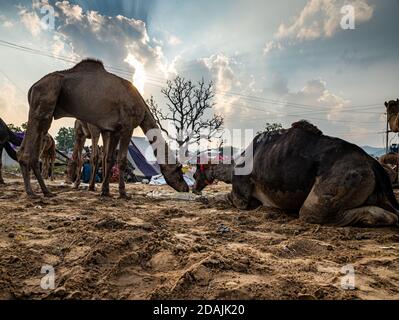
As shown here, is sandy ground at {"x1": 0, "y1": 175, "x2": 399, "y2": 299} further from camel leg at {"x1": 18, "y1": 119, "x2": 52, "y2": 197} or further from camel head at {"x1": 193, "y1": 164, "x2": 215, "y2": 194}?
camel head at {"x1": 193, "y1": 164, "x2": 215, "y2": 194}

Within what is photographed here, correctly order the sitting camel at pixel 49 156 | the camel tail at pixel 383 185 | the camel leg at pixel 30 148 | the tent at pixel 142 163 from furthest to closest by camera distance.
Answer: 1. the tent at pixel 142 163
2. the sitting camel at pixel 49 156
3. the camel leg at pixel 30 148
4. the camel tail at pixel 383 185

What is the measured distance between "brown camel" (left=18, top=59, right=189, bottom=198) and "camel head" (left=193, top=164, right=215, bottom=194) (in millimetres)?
345

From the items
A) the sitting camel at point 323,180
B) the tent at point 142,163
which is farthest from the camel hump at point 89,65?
the tent at point 142,163

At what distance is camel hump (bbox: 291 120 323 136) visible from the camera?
14.0ft

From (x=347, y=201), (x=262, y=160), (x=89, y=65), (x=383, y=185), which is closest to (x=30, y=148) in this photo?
(x=89, y=65)

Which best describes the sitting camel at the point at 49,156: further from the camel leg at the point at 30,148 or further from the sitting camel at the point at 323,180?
the sitting camel at the point at 323,180

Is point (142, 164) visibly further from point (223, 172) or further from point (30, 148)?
point (30, 148)

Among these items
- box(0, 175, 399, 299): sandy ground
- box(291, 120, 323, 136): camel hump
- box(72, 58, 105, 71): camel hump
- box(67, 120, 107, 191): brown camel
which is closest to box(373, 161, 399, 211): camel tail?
box(0, 175, 399, 299): sandy ground

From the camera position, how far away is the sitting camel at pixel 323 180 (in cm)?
351

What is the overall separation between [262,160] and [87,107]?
3.65m

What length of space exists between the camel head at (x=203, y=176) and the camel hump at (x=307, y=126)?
8.97 feet
